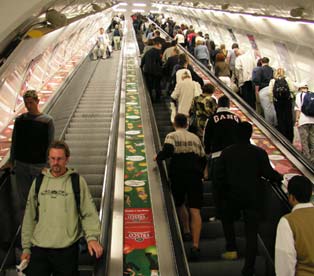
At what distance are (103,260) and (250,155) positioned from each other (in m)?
1.73

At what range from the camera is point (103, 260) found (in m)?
3.73

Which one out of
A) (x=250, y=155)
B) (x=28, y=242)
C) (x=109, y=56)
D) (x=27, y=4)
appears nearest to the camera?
(x=27, y=4)

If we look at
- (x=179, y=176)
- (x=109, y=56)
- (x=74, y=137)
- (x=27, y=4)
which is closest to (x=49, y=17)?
(x=27, y=4)

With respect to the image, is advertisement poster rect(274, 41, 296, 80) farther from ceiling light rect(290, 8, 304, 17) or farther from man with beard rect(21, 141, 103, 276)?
man with beard rect(21, 141, 103, 276)

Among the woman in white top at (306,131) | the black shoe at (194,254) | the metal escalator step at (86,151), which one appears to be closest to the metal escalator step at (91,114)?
the metal escalator step at (86,151)

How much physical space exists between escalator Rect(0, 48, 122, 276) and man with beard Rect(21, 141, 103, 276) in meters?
0.27

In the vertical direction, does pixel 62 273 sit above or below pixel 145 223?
above

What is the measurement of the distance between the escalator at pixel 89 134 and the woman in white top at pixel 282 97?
2864mm

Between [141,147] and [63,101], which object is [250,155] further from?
[63,101]

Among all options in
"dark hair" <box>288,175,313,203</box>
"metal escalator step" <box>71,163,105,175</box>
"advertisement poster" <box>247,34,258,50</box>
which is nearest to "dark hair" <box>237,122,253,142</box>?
"dark hair" <box>288,175,313,203</box>

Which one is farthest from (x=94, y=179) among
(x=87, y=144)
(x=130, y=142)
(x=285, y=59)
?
(x=285, y=59)

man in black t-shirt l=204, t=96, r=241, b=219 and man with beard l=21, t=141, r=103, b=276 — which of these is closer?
man with beard l=21, t=141, r=103, b=276

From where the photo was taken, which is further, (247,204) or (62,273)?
(247,204)

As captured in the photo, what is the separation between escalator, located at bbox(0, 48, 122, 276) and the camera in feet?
16.4
